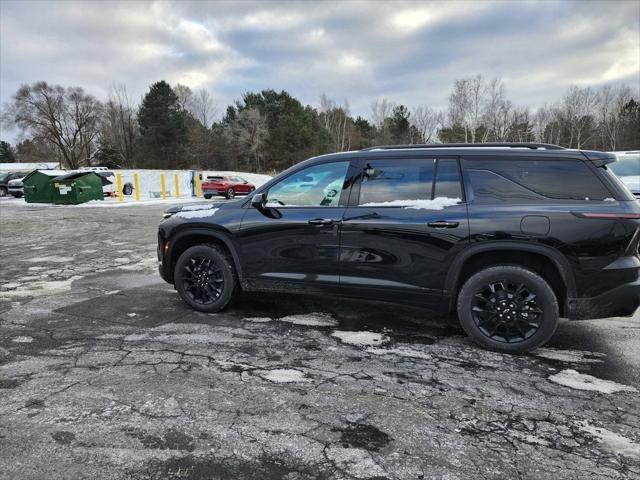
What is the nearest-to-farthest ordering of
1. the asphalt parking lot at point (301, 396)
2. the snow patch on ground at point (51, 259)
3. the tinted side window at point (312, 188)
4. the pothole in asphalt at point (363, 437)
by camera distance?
the asphalt parking lot at point (301, 396)
the pothole in asphalt at point (363, 437)
the tinted side window at point (312, 188)
the snow patch on ground at point (51, 259)

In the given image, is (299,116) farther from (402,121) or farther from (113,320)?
(113,320)

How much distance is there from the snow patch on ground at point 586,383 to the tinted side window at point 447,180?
162 centimetres

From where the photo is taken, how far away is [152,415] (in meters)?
2.73

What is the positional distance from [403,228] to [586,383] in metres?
1.80

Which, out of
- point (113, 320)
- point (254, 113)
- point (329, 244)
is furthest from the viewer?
point (254, 113)

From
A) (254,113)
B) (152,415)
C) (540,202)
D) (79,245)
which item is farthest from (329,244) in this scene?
(254,113)

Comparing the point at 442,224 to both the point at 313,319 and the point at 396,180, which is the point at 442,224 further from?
the point at 313,319

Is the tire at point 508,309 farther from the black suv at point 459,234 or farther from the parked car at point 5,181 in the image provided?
the parked car at point 5,181

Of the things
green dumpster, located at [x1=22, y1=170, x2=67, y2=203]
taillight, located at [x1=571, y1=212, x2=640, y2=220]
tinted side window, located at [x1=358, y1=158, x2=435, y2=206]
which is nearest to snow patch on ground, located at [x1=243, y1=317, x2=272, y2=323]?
tinted side window, located at [x1=358, y1=158, x2=435, y2=206]

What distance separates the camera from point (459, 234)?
369cm

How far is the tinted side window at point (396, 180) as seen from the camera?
154 inches

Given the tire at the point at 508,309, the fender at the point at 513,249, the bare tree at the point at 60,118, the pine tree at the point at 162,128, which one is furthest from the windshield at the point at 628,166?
the bare tree at the point at 60,118

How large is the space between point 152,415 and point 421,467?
5.42ft

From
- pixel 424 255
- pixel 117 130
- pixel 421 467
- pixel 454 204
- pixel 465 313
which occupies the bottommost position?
pixel 421 467
